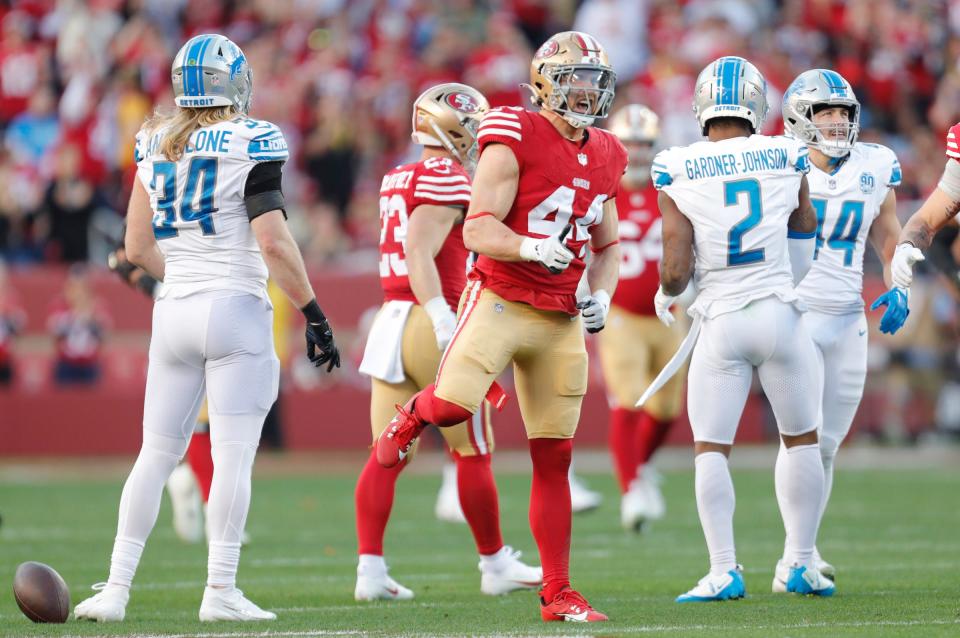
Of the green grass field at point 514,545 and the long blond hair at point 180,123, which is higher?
the long blond hair at point 180,123

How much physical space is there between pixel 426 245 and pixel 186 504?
123 inches

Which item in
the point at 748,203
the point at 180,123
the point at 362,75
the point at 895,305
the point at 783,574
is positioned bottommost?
the point at 783,574

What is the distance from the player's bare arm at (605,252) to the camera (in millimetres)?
6039

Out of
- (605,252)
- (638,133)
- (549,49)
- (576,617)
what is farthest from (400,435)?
(638,133)

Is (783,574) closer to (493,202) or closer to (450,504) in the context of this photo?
(493,202)

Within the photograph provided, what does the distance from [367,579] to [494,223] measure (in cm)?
179

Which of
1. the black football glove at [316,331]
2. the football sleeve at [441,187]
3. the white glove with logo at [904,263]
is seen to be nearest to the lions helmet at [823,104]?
the white glove with logo at [904,263]

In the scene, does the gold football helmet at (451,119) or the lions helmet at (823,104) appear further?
the gold football helmet at (451,119)

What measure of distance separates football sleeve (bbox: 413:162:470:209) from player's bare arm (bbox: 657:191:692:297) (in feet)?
3.02

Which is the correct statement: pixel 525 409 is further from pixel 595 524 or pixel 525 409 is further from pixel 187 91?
pixel 595 524

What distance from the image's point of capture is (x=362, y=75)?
18.1 metres

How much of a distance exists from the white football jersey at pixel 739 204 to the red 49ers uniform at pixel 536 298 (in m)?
0.39

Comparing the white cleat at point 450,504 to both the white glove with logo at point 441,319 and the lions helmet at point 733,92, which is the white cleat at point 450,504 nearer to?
the white glove with logo at point 441,319

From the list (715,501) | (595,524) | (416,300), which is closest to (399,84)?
(595,524)
